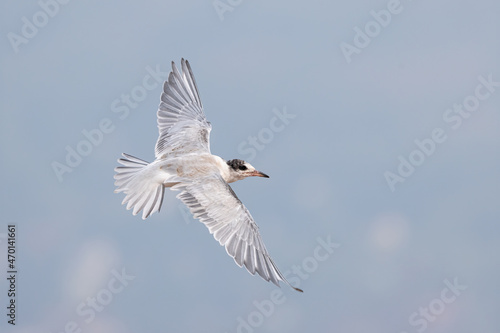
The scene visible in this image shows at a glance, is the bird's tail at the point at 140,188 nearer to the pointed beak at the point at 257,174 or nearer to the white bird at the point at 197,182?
the white bird at the point at 197,182

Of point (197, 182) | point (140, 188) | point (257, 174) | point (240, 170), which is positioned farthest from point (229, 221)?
point (257, 174)

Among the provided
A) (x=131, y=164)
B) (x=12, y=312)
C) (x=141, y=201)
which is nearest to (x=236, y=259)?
(x=141, y=201)

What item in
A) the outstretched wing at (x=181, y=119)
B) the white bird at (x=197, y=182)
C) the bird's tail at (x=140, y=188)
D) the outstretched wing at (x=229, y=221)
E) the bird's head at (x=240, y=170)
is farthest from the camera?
the outstretched wing at (x=181, y=119)

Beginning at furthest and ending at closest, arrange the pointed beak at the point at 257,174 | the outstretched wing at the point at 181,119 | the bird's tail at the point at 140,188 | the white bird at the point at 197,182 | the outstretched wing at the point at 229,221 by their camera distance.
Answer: the outstretched wing at the point at 181,119, the pointed beak at the point at 257,174, the bird's tail at the point at 140,188, the white bird at the point at 197,182, the outstretched wing at the point at 229,221

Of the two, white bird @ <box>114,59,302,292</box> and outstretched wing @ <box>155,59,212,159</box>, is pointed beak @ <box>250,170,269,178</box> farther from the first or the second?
outstretched wing @ <box>155,59,212,159</box>

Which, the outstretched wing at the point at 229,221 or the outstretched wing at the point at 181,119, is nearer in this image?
the outstretched wing at the point at 229,221

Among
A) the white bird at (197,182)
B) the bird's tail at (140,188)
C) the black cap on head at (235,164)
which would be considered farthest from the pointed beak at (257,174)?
the bird's tail at (140,188)
